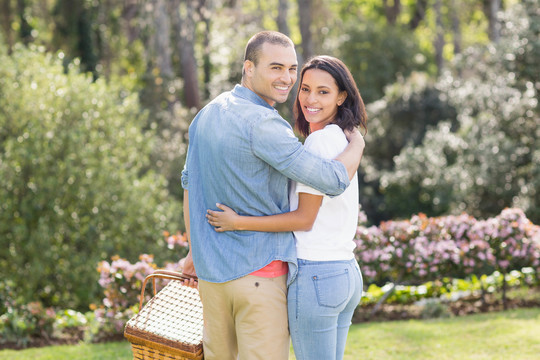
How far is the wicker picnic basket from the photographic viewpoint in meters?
2.81

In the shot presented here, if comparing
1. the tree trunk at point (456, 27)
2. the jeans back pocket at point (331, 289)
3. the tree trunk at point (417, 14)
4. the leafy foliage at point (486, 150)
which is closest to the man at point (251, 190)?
the jeans back pocket at point (331, 289)

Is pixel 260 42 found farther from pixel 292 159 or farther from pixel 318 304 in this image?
pixel 318 304

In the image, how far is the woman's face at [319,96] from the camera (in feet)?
9.24

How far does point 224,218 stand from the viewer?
261 cm

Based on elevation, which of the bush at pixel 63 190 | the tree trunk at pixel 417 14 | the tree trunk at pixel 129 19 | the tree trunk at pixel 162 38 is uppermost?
the tree trunk at pixel 417 14

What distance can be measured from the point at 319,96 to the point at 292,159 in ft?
1.53

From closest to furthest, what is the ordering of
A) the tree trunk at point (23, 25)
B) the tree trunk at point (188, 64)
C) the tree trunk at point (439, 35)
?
the tree trunk at point (188, 64) < the tree trunk at point (23, 25) < the tree trunk at point (439, 35)

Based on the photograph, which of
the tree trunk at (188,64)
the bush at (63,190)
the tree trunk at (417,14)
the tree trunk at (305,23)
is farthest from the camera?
the tree trunk at (417,14)

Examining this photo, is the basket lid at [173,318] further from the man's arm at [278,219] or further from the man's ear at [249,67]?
the man's ear at [249,67]

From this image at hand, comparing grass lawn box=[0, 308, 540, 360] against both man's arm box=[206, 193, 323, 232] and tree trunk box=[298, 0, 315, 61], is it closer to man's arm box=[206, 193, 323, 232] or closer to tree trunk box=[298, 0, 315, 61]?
man's arm box=[206, 193, 323, 232]

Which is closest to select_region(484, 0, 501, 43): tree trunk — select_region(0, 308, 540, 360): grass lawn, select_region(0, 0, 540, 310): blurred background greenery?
select_region(0, 0, 540, 310): blurred background greenery

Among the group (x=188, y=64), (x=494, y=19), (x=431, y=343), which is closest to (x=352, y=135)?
(x=431, y=343)

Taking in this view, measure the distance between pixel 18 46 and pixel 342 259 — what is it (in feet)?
29.1

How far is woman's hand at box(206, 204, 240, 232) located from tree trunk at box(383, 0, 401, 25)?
27508 mm
